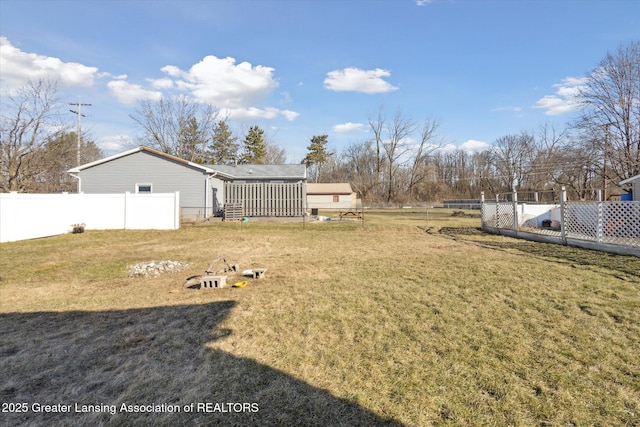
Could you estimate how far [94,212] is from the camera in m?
13.9

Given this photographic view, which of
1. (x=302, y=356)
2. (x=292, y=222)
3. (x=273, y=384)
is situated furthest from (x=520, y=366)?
(x=292, y=222)

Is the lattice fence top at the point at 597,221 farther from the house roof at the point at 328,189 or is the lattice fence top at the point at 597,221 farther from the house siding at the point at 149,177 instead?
the house roof at the point at 328,189

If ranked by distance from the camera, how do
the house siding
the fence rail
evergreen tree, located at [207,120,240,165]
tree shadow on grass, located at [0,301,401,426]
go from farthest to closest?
1. evergreen tree, located at [207,120,240,165]
2. the house siding
3. the fence rail
4. tree shadow on grass, located at [0,301,401,426]

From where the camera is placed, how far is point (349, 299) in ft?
15.7

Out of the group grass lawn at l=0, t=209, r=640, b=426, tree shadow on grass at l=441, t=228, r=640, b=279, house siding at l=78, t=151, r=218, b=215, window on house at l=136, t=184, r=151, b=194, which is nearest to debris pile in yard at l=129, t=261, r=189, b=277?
grass lawn at l=0, t=209, r=640, b=426

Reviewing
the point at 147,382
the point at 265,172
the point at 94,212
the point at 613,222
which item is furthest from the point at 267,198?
the point at 147,382

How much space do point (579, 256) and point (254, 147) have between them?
44106 millimetres

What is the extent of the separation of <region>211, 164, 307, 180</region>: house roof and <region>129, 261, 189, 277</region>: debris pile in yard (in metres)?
17.1

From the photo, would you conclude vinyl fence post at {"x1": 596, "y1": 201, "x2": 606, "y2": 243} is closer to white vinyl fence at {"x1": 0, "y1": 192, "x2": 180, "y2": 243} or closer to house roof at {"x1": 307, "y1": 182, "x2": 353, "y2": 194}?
white vinyl fence at {"x1": 0, "y1": 192, "x2": 180, "y2": 243}

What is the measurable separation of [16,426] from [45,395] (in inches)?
14.1

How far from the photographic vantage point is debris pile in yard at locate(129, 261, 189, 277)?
6430 millimetres

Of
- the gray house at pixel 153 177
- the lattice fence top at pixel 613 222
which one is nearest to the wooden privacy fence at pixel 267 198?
the gray house at pixel 153 177

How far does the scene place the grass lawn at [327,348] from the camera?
2256mm

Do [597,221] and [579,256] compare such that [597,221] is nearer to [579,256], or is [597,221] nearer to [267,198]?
[579,256]
